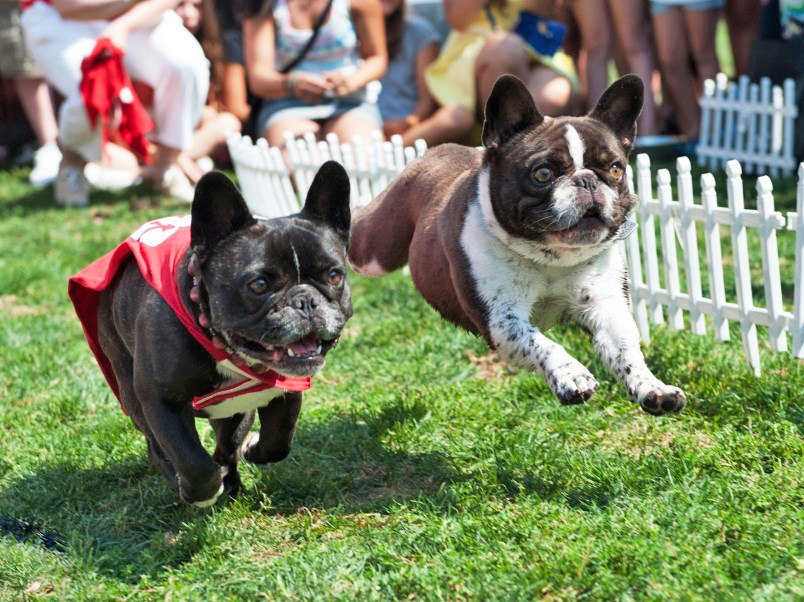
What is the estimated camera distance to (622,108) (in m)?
4.19

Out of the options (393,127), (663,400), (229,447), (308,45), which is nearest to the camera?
(663,400)

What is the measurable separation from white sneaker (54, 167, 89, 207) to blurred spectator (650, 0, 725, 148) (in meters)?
5.71

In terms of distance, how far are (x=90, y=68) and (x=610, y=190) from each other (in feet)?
21.7

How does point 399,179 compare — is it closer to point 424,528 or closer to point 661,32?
point 424,528

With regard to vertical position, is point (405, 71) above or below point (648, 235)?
above

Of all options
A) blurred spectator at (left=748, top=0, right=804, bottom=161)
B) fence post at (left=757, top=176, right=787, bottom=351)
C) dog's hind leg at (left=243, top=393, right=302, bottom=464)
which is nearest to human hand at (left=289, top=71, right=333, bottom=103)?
blurred spectator at (left=748, top=0, right=804, bottom=161)

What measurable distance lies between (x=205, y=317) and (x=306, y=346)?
1.19 feet

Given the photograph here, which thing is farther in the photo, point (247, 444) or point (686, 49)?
point (686, 49)

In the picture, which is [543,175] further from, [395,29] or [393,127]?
[395,29]

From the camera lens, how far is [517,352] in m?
4.05

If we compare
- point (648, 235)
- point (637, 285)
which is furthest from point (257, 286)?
point (637, 285)

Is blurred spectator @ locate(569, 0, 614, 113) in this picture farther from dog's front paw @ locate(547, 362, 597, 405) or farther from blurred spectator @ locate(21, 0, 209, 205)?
dog's front paw @ locate(547, 362, 597, 405)

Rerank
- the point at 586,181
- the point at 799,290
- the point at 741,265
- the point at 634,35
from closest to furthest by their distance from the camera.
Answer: the point at 586,181 < the point at 799,290 < the point at 741,265 < the point at 634,35

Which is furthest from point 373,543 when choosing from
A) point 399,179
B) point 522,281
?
point 399,179
